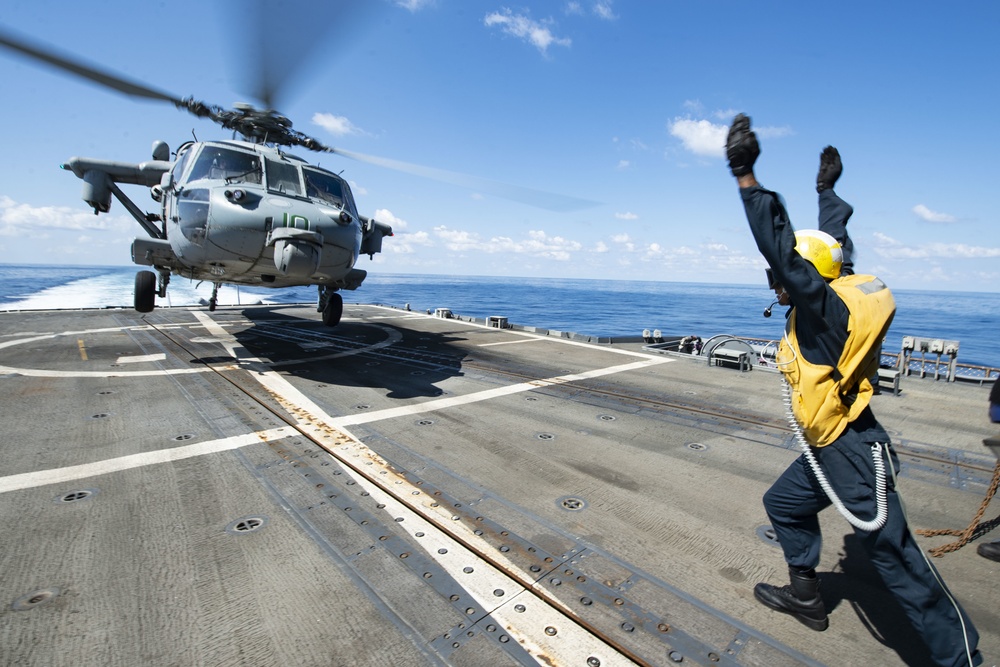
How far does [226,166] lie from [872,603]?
36.3 feet

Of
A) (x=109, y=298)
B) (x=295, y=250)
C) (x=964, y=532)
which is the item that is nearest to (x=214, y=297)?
(x=295, y=250)

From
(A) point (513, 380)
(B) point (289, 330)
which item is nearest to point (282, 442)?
(A) point (513, 380)

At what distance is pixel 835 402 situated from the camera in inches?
90.1

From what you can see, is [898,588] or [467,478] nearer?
[898,588]

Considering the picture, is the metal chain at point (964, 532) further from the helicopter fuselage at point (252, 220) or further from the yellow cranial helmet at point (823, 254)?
the helicopter fuselage at point (252, 220)

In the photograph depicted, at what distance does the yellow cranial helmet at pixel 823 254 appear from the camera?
245cm

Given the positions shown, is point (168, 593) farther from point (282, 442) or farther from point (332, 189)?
point (332, 189)

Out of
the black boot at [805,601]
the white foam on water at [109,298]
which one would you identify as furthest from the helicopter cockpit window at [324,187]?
the white foam on water at [109,298]

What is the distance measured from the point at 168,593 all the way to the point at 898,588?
161 inches

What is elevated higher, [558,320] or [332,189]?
[332,189]

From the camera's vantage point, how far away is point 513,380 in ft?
29.2

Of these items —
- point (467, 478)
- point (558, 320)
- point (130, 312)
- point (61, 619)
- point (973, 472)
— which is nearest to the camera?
point (61, 619)

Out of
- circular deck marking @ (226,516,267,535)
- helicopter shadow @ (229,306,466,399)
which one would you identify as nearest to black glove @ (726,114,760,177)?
circular deck marking @ (226,516,267,535)

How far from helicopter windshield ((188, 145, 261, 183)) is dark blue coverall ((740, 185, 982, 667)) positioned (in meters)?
9.27
